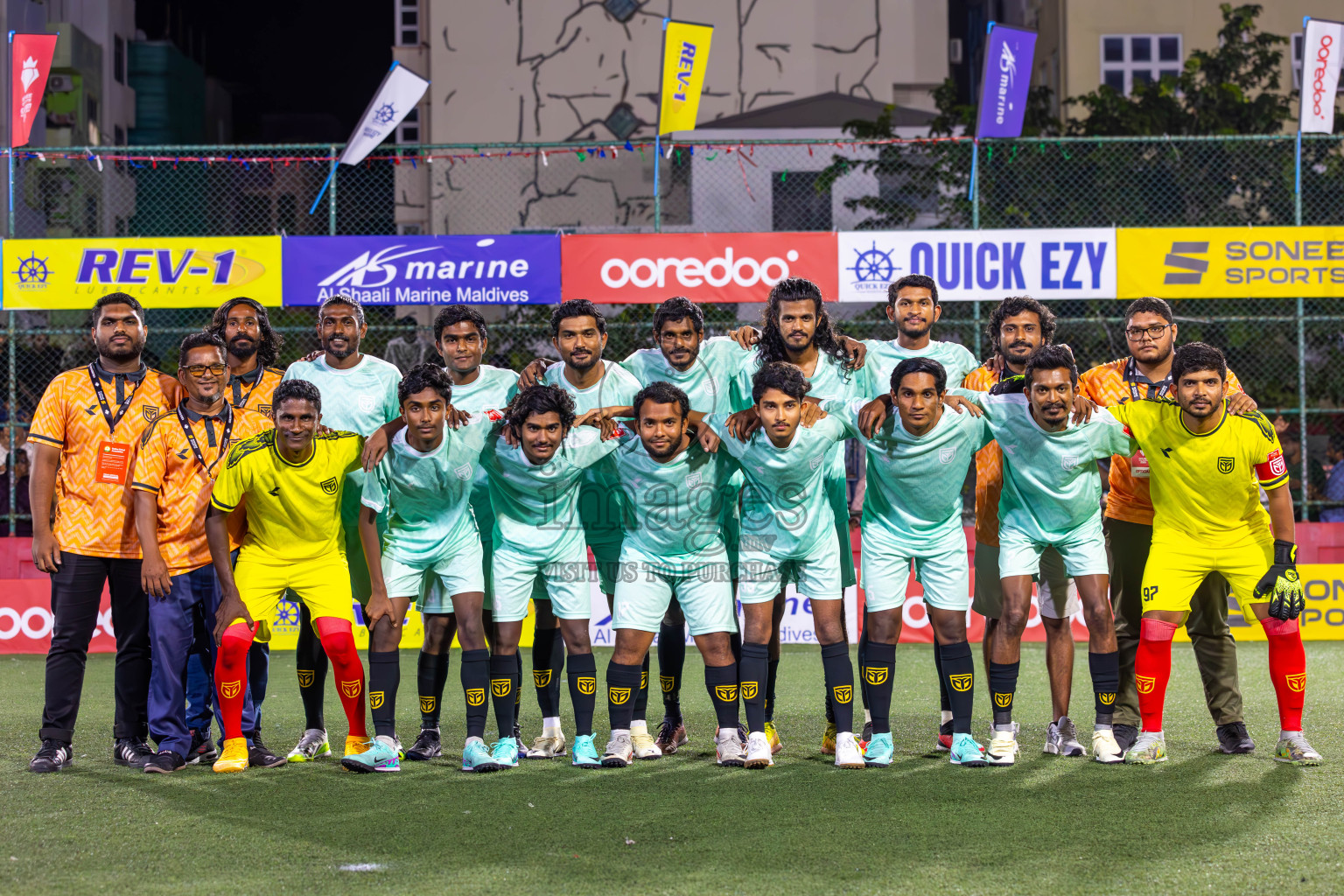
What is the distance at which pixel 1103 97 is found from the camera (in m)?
16.7

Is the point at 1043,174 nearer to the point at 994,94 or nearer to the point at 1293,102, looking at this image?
the point at 994,94

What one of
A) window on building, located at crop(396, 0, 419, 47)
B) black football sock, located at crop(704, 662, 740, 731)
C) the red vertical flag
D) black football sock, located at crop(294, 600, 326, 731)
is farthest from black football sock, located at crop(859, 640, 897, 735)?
window on building, located at crop(396, 0, 419, 47)

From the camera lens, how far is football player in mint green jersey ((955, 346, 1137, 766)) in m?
5.97

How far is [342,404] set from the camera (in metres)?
6.54

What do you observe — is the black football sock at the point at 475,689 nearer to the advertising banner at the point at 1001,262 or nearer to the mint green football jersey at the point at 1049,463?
the mint green football jersey at the point at 1049,463

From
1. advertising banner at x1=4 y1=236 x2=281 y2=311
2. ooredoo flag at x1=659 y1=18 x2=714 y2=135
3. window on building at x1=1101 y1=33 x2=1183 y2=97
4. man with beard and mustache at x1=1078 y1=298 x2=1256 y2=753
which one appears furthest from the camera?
window on building at x1=1101 y1=33 x2=1183 y2=97

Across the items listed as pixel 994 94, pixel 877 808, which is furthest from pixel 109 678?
pixel 994 94

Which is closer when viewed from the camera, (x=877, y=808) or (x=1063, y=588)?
(x=877, y=808)

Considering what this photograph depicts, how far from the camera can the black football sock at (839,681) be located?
Answer: 19.6ft

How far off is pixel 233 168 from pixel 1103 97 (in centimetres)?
1534

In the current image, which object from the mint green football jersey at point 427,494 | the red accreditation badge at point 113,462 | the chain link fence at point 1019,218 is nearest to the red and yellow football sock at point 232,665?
the mint green football jersey at point 427,494

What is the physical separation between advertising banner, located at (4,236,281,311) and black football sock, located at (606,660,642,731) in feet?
22.5

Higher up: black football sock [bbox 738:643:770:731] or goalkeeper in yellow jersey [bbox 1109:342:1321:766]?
goalkeeper in yellow jersey [bbox 1109:342:1321:766]

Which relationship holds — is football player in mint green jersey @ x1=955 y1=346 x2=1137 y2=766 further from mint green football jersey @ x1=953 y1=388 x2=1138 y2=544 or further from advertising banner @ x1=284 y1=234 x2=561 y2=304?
advertising banner @ x1=284 y1=234 x2=561 y2=304
